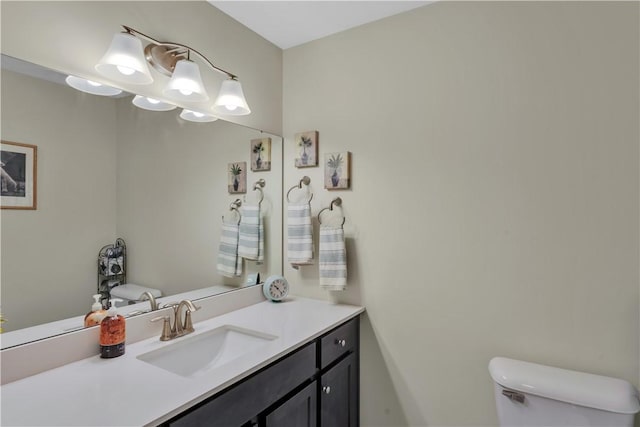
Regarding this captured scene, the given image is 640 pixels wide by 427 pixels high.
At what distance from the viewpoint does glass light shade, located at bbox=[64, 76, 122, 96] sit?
1.18 meters

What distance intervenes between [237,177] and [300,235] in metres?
0.49

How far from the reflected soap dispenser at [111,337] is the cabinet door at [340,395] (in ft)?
2.72

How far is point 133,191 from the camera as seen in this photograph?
1381mm

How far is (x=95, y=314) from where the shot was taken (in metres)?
1.24

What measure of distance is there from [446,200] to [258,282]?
46.3 inches

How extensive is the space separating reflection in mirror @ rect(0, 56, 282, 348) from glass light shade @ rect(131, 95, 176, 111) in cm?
3

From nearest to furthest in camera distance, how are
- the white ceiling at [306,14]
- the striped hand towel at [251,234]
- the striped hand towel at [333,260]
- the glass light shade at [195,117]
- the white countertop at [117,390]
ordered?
1. the white countertop at [117,390]
2. the glass light shade at [195,117]
3. the white ceiling at [306,14]
4. the striped hand towel at [333,260]
5. the striped hand towel at [251,234]

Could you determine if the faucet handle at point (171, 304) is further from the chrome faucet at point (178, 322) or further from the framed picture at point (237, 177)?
the framed picture at point (237, 177)

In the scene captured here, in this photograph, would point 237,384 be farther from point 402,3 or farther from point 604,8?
point 604,8

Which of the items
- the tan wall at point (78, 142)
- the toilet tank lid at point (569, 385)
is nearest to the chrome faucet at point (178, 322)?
the tan wall at point (78, 142)

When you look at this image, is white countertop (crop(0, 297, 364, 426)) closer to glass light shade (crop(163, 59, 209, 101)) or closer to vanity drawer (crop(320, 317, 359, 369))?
vanity drawer (crop(320, 317, 359, 369))

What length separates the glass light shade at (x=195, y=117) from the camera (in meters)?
1.58

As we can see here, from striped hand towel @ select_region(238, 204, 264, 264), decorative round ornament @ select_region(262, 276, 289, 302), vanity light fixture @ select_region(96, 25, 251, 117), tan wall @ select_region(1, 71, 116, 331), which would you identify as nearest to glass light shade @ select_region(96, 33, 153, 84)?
vanity light fixture @ select_region(96, 25, 251, 117)

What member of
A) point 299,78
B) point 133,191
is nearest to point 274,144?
point 299,78
